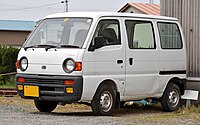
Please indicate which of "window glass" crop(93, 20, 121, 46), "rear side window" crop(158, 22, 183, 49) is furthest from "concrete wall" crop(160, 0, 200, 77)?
"window glass" crop(93, 20, 121, 46)

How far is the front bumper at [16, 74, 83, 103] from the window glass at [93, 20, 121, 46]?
113 cm

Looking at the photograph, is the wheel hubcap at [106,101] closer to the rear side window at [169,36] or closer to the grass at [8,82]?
the rear side window at [169,36]

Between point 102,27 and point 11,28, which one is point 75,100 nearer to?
point 102,27

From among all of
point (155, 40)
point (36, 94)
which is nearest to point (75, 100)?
point (36, 94)

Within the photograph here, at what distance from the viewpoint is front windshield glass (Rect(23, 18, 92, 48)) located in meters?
11.4

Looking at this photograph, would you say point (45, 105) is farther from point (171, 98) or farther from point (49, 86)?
point (171, 98)

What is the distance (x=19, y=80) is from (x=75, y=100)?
4.63ft

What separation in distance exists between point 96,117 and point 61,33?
1897 millimetres

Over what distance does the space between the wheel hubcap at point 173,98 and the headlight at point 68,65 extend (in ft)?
10.3

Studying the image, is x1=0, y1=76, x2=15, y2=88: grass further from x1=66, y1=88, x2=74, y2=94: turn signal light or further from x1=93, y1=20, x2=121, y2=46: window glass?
x1=66, y1=88, x2=74, y2=94: turn signal light

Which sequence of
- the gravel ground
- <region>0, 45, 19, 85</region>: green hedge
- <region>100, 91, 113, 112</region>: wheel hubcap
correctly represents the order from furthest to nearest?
<region>0, 45, 19, 85</region>: green hedge < <region>100, 91, 113, 112</region>: wheel hubcap < the gravel ground

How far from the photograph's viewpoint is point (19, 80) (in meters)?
11.7

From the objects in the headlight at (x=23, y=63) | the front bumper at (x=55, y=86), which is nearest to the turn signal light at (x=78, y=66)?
the front bumper at (x=55, y=86)

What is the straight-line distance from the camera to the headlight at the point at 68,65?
11.0 metres
